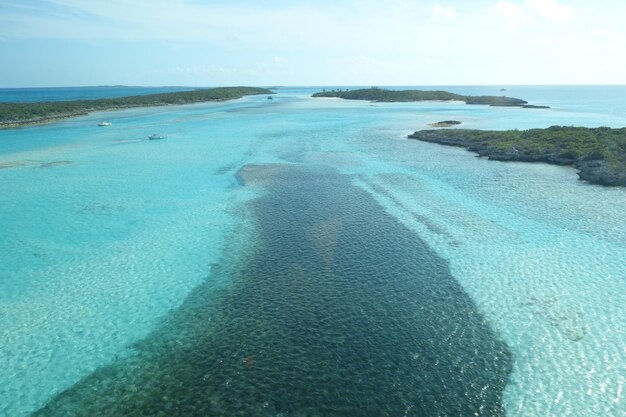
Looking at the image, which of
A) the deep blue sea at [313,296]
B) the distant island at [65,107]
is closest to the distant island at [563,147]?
the deep blue sea at [313,296]

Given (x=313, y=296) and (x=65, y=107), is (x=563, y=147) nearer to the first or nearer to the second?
(x=313, y=296)

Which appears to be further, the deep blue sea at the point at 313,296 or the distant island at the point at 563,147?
the distant island at the point at 563,147

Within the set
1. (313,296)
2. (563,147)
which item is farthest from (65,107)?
(313,296)

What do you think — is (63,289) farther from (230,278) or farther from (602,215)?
(602,215)

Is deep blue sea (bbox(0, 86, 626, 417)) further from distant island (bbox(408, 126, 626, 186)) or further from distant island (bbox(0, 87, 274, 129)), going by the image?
distant island (bbox(0, 87, 274, 129))

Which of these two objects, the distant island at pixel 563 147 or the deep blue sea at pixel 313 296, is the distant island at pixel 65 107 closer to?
the deep blue sea at pixel 313 296
